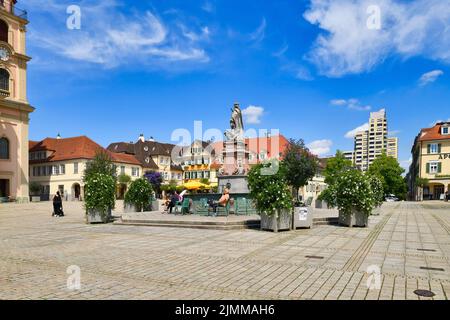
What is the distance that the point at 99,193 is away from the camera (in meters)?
16.8

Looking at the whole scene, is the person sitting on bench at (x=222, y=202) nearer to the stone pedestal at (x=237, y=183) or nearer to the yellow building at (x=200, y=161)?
the stone pedestal at (x=237, y=183)

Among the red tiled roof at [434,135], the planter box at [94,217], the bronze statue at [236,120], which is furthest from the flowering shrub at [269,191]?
the red tiled roof at [434,135]

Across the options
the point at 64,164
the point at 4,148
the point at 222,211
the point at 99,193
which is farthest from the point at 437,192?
the point at 4,148

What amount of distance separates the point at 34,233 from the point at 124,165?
55.7 metres

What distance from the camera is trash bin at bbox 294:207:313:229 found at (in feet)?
46.7

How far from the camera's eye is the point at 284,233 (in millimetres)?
13086

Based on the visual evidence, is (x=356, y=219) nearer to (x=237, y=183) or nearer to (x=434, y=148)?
(x=237, y=183)

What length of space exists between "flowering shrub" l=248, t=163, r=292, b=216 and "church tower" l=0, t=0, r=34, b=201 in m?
43.0

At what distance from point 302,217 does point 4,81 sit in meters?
47.2

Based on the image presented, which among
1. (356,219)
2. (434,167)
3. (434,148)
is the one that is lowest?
(356,219)

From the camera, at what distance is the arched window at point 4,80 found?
4612cm

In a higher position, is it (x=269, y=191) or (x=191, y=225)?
(x=269, y=191)
